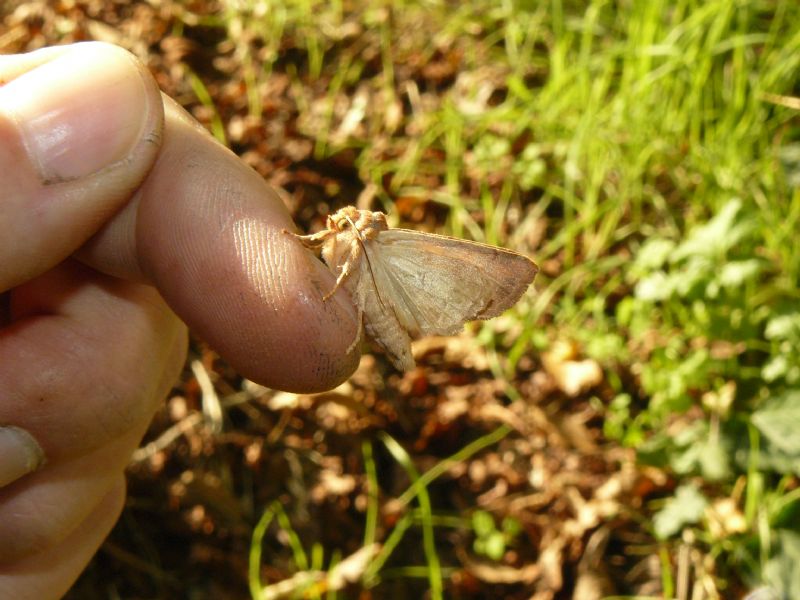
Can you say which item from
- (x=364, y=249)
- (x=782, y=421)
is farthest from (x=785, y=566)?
(x=364, y=249)

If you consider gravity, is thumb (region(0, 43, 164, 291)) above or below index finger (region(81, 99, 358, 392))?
above

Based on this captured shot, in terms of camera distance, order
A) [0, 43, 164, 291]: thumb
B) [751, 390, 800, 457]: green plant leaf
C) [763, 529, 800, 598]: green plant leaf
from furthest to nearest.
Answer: [751, 390, 800, 457]: green plant leaf
[763, 529, 800, 598]: green plant leaf
[0, 43, 164, 291]: thumb

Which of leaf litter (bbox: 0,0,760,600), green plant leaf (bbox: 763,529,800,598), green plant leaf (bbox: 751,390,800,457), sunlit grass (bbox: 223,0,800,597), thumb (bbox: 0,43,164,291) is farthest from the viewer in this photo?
sunlit grass (bbox: 223,0,800,597)

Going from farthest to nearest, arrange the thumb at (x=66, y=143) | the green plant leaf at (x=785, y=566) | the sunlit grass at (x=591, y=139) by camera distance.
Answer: the sunlit grass at (x=591, y=139) < the green plant leaf at (x=785, y=566) < the thumb at (x=66, y=143)

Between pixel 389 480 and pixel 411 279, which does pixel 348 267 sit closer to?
pixel 411 279

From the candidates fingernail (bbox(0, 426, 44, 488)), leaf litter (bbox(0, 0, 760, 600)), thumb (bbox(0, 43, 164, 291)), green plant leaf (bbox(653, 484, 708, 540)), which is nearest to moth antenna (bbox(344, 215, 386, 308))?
thumb (bbox(0, 43, 164, 291))

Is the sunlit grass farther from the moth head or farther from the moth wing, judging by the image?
the moth head

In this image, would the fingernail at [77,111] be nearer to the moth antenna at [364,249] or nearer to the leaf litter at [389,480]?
the moth antenna at [364,249]

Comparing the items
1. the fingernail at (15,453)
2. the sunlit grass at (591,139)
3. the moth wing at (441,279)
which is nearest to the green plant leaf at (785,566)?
the sunlit grass at (591,139)
